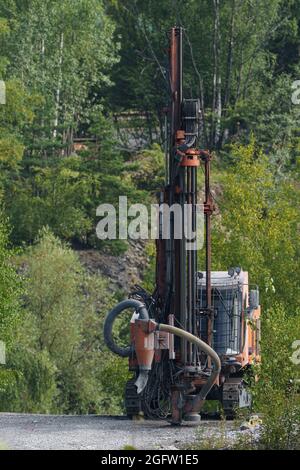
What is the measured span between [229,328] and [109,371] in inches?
674

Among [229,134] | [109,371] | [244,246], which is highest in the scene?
[229,134]

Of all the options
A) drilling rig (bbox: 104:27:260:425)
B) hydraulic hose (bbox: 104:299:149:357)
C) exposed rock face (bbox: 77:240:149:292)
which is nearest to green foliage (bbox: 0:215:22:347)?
drilling rig (bbox: 104:27:260:425)

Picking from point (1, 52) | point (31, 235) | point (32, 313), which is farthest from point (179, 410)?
point (1, 52)

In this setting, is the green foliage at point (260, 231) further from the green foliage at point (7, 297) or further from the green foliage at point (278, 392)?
the green foliage at point (278, 392)

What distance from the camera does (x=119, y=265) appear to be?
63188mm

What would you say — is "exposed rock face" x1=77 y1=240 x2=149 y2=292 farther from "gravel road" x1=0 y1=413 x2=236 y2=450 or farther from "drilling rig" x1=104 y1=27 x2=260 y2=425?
"drilling rig" x1=104 y1=27 x2=260 y2=425

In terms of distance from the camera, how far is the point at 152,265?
5472 cm

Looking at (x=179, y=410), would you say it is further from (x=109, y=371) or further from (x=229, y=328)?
(x=109, y=371)

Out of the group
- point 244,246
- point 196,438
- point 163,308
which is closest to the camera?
point 196,438

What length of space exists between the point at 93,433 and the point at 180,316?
10.5 feet

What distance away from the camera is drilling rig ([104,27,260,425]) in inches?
1135

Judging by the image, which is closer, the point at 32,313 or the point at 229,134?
the point at 32,313

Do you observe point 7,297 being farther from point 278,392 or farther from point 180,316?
point 278,392

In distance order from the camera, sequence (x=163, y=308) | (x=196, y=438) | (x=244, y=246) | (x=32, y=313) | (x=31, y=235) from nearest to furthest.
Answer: (x=196, y=438), (x=163, y=308), (x=244, y=246), (x=32, y=313), (x=31, y=235)
